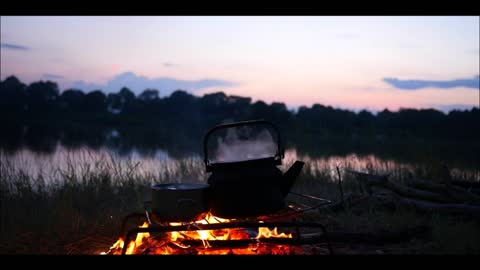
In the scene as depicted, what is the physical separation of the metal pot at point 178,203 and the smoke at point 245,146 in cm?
35

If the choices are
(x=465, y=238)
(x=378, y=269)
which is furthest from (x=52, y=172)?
(x=378, y=269)

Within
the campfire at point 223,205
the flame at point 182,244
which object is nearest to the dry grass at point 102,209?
the flame at point 182,244

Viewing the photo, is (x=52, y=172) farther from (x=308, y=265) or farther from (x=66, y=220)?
(x=308, y=265)

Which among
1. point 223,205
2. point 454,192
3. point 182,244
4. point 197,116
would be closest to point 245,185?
point 223,205

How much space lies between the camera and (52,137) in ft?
60.7

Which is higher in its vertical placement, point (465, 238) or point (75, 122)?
point (75, 122)

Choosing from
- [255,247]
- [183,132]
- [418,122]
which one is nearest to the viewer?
[255,247]

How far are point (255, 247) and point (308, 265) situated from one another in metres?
0.85

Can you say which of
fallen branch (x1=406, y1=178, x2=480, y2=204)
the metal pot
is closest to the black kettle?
the metal pot

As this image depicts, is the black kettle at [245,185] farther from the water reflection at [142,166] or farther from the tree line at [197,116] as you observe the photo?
the tree line at [197,116]

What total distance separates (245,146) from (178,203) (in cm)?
65

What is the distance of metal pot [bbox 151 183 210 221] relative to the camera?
2568 mm
